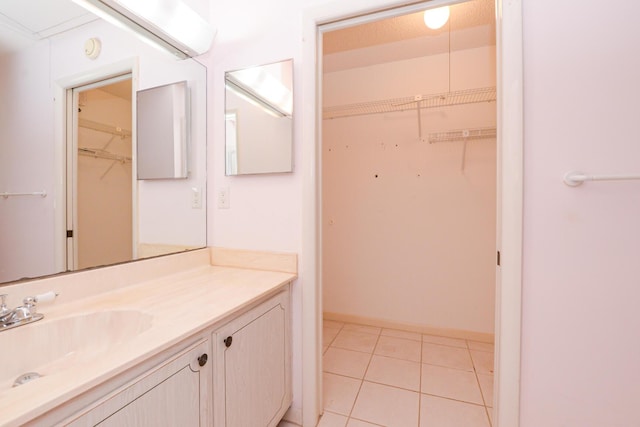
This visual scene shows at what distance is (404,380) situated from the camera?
5.67ft

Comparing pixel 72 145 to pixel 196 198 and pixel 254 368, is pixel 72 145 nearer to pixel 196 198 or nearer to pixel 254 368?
pixel 196 198

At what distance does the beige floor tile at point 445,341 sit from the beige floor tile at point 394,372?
405 millimetres

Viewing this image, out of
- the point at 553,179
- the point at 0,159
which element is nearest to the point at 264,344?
the point at 0,159

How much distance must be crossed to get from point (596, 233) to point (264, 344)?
4.52 feet

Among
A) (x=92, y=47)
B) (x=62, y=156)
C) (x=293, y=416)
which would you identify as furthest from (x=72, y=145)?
(x=293, y=416)

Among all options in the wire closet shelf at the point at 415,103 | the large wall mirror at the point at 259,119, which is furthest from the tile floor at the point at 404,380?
the wire closet shelf at the point at 415,103

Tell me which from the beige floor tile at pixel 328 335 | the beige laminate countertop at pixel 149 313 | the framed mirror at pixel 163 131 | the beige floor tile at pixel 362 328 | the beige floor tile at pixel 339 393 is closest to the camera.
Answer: the beige laminate countertop at pixel 149 313

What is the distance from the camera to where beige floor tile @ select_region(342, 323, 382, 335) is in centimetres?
243

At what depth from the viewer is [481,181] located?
218cm

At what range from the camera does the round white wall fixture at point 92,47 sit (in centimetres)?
104

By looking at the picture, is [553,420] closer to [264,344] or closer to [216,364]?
[264,344]

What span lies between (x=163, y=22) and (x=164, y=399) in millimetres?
1521

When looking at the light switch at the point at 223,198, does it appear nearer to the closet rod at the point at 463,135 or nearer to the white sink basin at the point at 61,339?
the white sink basin at the point at 61,339

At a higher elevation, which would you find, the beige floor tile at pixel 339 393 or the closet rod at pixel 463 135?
the closet rod at pixel 463 135
